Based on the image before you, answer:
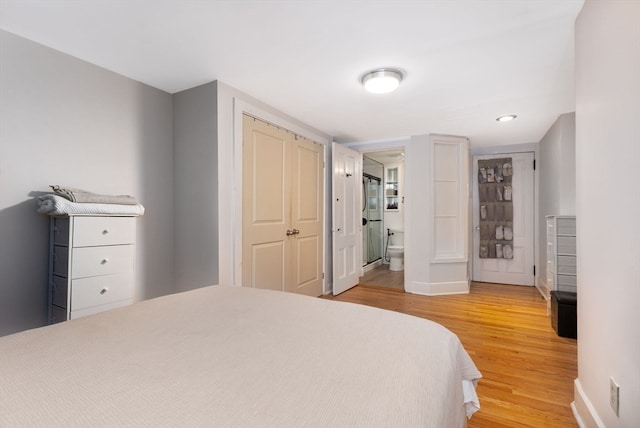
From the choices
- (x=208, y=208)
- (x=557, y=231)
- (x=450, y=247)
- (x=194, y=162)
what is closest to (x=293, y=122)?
(x=194, y=162)

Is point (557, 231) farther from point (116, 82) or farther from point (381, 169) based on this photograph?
point (116, 82)

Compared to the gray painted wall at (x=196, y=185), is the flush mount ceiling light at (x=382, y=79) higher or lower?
higher

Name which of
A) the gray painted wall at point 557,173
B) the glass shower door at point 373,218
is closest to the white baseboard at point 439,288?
the gray painted wall at point 557,173

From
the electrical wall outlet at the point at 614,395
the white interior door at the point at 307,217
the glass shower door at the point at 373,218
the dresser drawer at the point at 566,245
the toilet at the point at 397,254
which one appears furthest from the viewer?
the glass shower door at the point at 373,218

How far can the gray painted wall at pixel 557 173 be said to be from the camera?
123 inches

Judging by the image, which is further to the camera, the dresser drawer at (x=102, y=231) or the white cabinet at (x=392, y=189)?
the white cabinet at (x=392, y=189)

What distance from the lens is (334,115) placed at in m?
3.23

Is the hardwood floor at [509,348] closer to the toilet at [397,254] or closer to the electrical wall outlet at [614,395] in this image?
the electrical wall outlet at [614,395]

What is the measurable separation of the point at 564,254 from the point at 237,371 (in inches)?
134

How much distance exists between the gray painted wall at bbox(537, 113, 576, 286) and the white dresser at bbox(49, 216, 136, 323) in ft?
13.9

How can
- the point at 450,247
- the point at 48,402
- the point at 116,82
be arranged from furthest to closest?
1. the point at 450,247
2. the point at 116,82
3. the point at 48,402

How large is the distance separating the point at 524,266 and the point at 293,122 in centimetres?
→ 417

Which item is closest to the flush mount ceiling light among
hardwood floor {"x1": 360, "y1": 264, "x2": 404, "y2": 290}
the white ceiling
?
the white ceiling

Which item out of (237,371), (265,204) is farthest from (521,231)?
(237,371)
